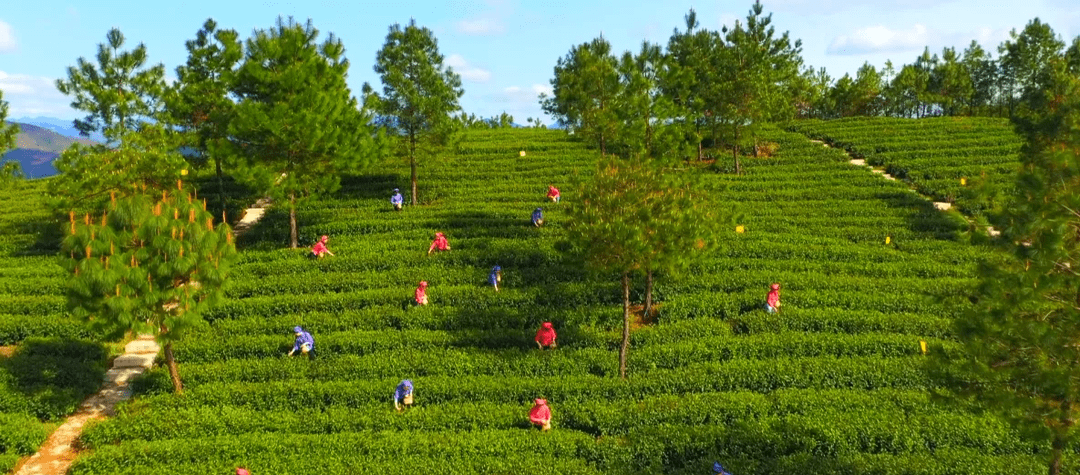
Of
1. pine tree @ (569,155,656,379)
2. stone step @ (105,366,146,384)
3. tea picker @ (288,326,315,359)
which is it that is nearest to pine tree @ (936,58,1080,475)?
pine tree @ (569,155,656,379)

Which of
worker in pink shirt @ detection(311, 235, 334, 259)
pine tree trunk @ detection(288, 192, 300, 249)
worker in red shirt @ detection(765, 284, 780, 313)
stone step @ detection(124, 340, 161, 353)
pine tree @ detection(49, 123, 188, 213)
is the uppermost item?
pine tree @ detection(49, 123, 188, 213)

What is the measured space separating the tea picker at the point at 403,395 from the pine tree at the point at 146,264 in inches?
190

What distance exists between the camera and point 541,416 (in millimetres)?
14078

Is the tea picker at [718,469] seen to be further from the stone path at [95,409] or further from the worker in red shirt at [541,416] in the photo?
the stone path at [95,409]

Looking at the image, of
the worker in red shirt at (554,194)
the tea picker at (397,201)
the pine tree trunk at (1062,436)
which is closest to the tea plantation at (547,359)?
the tea picker at (397,201)

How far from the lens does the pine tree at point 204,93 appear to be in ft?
83.6

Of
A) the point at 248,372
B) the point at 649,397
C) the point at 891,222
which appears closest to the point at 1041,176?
the point at 649,397

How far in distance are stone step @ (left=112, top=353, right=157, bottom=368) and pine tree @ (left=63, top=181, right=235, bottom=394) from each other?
3.94 meters

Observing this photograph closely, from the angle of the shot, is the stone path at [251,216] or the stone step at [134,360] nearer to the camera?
the stone step at [134,360]

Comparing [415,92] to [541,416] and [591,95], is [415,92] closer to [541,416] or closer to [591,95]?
[591,95]

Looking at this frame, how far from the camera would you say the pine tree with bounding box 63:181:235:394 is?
13477 millimetres

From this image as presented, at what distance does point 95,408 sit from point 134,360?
8.04 feet

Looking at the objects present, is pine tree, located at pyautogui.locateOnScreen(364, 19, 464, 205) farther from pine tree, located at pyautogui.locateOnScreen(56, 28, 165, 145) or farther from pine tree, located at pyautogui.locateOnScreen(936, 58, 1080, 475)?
pine tree, located at pyautogui.locateOnScreen(936, 58, 1080, 475)

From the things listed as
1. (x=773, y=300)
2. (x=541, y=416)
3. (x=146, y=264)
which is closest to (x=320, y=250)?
(x=146, y=264)
